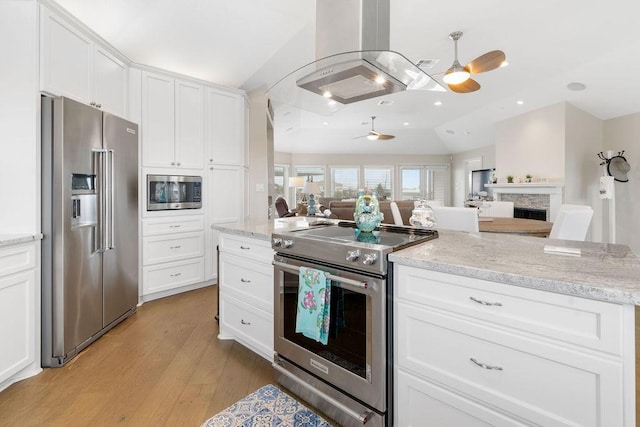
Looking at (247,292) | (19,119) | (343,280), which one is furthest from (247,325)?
(19,119)

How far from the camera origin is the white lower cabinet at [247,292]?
80.9 inches

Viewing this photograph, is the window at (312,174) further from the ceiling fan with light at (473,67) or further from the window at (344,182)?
the ceiling fan with light at (473,67)

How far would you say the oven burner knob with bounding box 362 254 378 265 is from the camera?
1.41 m

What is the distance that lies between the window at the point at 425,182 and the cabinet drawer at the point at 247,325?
9610 millimetres

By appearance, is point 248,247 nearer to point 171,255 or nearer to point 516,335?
point 516,335

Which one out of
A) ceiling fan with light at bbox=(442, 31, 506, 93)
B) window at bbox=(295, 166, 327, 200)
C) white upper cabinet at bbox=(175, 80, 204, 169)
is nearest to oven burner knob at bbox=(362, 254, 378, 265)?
ceiling fan with light at bbox=(442, 31, 506, 93)

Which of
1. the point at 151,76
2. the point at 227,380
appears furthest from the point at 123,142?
the point at 227,380

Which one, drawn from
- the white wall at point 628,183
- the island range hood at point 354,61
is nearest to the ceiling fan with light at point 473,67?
the island range hood at point 354,61

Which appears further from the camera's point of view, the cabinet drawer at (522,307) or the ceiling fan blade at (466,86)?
the ceiling fan blade at (466,86)

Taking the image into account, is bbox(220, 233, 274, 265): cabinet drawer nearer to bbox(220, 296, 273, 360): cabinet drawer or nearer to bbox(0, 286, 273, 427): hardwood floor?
bbox(220, 296, 273, 360): cabinet drawer

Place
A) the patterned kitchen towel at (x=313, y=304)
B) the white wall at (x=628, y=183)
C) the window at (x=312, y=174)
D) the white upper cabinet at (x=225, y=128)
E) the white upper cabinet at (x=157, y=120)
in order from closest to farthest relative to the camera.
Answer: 1. the patterned kitchen towel at (x=313, y=304)
2. the white upper cabinet at (x=157, y=120)
3. the white upper cabinet at (x=225, y=128)
4. the white wall at (x=628, y=183)
5. the window at (x=312, y=174)

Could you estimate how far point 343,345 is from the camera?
1599 millimetres

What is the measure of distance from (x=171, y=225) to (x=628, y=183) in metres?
7.72

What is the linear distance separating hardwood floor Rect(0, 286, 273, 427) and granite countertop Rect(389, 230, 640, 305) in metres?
1.36
